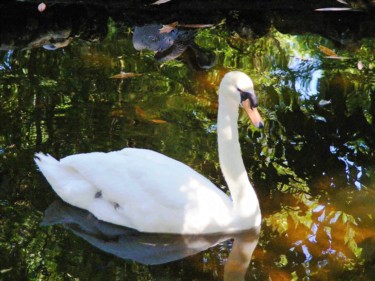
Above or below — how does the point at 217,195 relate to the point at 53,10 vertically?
above

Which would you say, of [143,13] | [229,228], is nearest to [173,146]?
[229,228]

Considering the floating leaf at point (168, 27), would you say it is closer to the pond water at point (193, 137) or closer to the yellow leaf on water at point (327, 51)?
the pond water at point (193, 137)

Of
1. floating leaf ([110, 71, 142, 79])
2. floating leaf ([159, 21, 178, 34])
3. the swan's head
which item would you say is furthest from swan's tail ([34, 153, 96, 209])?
floating leaf ([159, 21, 178, 34])

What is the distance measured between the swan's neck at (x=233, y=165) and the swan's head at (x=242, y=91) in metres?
0.05

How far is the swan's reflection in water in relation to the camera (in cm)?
505

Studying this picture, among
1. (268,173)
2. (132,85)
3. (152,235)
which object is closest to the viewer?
(152,235)

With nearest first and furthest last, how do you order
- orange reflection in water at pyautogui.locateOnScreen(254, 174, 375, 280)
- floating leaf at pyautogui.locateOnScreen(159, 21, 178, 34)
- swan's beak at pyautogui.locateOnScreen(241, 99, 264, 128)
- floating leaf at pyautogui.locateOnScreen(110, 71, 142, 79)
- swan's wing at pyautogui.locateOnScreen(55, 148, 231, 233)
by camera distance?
orange reflection in water at pyautogui.locateOnScreen(254, 174, 375, 280), swan's wing at pyautogui.locateOnScreen(55, 148, 231, 233), swan's beak at pyautogui.locateOnScreen(241, 99, 264, 128), floating leaf at pyautogui.locateOnScreen(110, 71, 142, 79), floating leaf at pyautogui.locateOnScreen(159, 21, 178, 34)

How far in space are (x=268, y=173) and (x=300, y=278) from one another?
144cm

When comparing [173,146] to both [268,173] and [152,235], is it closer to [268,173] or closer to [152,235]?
[268,173]

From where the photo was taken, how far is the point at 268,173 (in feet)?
20.2

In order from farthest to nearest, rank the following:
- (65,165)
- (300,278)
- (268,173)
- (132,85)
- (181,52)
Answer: (181,52) < (132,85) < (268,173) < (65,165) < (300,278)

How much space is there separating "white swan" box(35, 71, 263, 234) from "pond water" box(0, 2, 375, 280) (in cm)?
10

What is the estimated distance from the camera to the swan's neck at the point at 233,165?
213 inches

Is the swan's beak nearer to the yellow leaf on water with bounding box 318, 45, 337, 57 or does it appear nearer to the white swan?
the white swan
